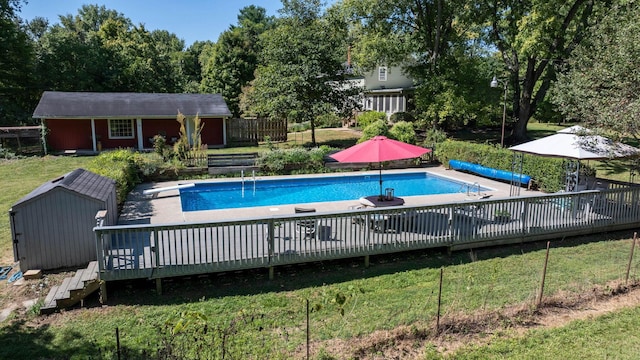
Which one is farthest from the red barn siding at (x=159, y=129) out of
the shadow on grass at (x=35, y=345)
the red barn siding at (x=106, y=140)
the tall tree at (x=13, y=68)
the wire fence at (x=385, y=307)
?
the shadow on grass at (x=35, y=345)

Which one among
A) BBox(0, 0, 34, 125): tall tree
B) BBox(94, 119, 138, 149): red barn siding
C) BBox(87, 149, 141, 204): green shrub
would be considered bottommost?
BBox(87, 149, 141, 204): green shrub

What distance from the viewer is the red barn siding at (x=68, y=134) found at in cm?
2359

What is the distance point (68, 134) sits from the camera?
23984mm

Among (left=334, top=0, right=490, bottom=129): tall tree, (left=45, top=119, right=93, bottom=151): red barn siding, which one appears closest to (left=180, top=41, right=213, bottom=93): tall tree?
(left=45, top=119, right=93, bottom=151): red barn siding

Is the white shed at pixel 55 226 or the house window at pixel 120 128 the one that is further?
the house window at pixel 120 128

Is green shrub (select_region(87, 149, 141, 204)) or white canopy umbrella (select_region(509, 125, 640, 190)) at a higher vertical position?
white canopy umbrella (select_region(509, 125, 640, 190))

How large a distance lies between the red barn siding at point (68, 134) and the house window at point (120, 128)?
123cm

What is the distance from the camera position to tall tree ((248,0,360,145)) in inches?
958

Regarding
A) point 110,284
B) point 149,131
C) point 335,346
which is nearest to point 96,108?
point 149,131

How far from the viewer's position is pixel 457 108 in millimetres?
25422

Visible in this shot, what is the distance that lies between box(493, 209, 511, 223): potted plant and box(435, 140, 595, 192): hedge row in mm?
5503

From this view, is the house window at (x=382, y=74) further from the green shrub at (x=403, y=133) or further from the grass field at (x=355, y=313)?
the grass field at (x=355, y=313)

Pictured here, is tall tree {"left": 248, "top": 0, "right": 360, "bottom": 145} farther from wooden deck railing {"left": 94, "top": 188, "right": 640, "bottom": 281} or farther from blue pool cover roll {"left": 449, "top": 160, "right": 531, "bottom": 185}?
wooden deck railing {"left": 94, "top": 188, "right": 640, "bottom": 281}

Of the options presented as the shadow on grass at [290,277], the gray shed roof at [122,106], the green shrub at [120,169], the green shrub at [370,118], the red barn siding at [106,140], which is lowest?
the shadow on grass at [290,277]
